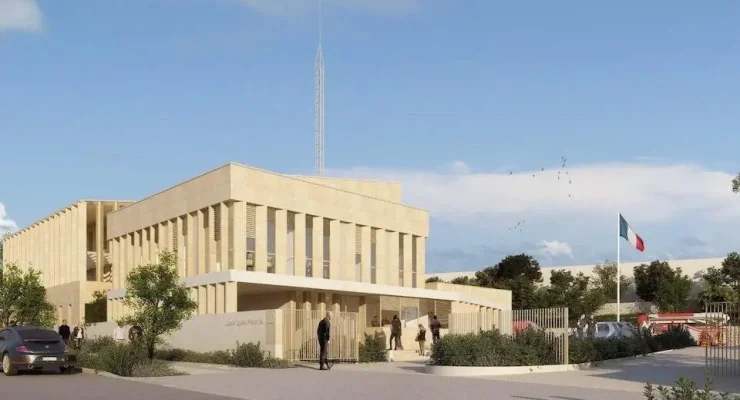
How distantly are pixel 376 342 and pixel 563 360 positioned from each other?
10.4 meters

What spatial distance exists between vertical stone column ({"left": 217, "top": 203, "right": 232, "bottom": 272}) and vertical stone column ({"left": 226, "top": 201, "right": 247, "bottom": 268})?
7.0 inches

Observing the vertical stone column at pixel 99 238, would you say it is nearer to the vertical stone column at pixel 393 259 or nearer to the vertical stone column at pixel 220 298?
the vertical stone column at pixel 393 259

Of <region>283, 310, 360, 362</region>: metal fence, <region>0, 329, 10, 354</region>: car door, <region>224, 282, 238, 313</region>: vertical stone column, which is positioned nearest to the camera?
<region>0, 329, 10, 354</region>: car door

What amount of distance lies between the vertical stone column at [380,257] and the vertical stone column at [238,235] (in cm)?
1087

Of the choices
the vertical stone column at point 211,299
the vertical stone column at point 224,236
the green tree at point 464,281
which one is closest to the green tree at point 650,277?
the green tree at point 464,281

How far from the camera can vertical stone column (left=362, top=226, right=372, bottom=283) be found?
5046 cm

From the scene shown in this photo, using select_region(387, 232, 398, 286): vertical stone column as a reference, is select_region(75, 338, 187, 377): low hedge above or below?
below

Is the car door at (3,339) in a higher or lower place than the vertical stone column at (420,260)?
lower

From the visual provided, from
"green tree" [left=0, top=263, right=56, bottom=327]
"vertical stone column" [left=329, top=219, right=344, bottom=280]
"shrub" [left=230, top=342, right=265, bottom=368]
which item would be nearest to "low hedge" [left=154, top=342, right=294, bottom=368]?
"shrub" [left=230, top=342, right=265, bottom=368]

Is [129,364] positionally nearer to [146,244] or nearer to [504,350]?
[504,350]

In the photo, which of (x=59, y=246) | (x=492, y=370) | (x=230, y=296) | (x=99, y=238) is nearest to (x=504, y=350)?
(x=492, y=370)

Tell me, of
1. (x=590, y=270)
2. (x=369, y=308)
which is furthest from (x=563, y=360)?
(x=590, y=270)

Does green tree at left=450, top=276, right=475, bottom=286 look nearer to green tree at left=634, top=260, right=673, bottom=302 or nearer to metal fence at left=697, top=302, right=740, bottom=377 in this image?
green tree at left=634, top=260, right=673, bottom=302

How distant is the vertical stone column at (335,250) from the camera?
4819 cm
